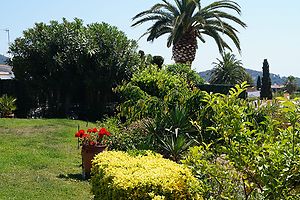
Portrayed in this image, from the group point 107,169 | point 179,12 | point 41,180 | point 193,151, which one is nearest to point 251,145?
point 193,151

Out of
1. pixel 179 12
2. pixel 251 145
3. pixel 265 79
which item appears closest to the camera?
pixel 251 145

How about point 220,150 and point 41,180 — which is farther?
point 41,180

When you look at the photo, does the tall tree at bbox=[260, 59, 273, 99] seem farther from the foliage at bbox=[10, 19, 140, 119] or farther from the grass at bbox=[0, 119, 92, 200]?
the grass at bbox=[0, 119, 92, 200]

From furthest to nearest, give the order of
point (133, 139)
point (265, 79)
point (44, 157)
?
point (265, 79), point (44, 157), point (133, 139)

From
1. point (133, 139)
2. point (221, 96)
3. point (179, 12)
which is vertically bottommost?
point (133, 139)

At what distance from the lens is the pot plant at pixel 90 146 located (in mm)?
8484

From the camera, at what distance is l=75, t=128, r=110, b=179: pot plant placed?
848 centimetres

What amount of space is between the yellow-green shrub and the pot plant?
313 cm

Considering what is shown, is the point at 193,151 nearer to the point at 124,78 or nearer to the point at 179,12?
the point at 124,78

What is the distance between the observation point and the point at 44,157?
33.9ft

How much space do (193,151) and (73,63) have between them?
17247mm

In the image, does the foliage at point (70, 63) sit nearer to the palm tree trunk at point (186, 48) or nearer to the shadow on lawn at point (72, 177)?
the palm tree trunk at point (186, 48)

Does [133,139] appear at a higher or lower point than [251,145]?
lower

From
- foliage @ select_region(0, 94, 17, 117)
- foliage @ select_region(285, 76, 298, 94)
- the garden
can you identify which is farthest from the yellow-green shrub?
foliage @ select_region(285, 76, 298, 94)
